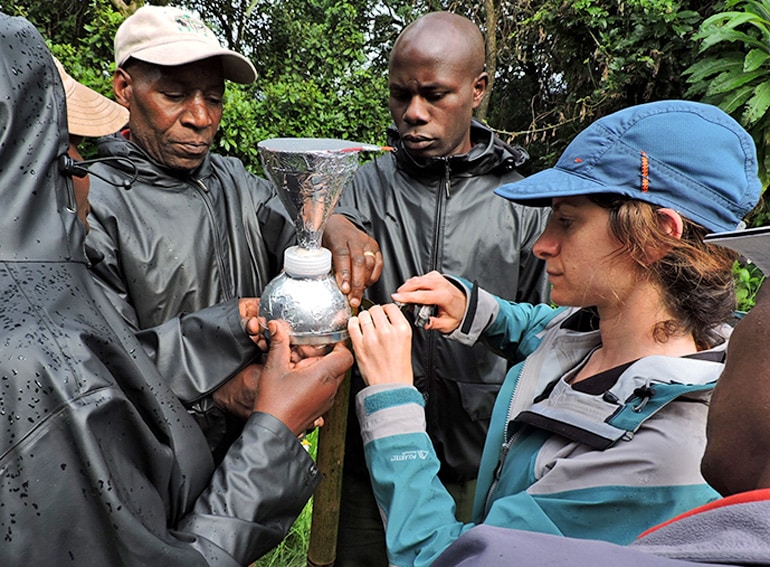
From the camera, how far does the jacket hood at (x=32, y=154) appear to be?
1.13 meters

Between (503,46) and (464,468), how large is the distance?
314 inches

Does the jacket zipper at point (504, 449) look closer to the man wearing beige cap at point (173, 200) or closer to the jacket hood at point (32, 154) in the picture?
the man wearing beige cap at point (173, 200)

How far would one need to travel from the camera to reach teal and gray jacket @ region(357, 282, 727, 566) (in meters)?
1.39

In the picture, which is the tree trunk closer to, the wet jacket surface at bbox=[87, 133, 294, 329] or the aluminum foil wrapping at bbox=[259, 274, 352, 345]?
the wet jacket surface at bbox=[87, 133, 294, 329]

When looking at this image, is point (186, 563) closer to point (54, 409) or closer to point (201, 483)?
point (201, 483)

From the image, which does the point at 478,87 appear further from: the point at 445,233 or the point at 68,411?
the point at 68,411

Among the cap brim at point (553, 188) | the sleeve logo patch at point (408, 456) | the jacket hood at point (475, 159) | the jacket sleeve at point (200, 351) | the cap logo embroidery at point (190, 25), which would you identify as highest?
the cap logo embroidery at point (190, 25)

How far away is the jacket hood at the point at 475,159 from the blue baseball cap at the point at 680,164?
4.18ft

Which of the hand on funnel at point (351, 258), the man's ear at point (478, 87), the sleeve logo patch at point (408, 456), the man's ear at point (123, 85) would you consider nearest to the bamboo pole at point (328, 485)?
the hand on funnel at point (351, 258)

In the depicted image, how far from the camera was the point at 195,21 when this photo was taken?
258cm

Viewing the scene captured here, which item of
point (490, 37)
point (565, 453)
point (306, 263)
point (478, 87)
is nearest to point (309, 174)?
point (306, 263)

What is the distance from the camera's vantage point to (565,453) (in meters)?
1.49

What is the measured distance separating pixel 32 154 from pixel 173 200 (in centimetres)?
138

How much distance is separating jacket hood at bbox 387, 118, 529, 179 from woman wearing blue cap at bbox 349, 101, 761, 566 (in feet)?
3.53
